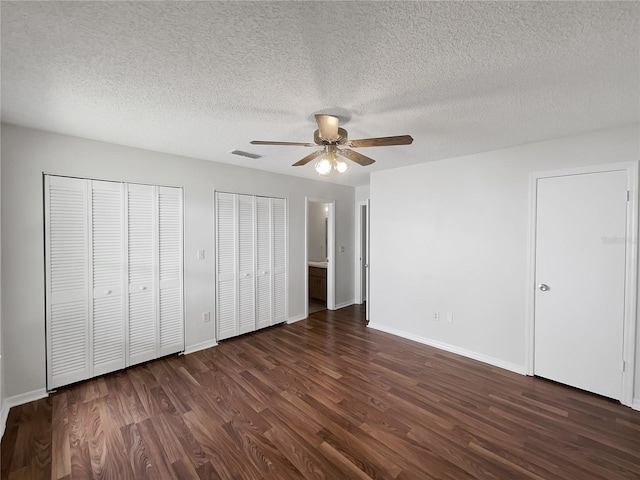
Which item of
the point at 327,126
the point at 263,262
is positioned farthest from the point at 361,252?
the point at 327,126

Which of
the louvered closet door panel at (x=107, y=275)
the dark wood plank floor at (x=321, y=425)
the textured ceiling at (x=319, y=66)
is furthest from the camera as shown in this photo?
the louvered closet door panel at (x=107, y=275)

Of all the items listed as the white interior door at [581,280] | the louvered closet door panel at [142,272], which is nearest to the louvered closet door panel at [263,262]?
the louvered closet door panel at [142,272]

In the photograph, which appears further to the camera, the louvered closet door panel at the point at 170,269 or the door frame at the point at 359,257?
the door frame at the point at 359,257

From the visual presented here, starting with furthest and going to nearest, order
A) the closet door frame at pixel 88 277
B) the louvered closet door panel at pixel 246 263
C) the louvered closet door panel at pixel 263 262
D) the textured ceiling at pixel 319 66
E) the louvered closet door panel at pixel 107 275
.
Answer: the louvered closet door panel at pixel 263 262 < the louvered closet door panel at pixel 246 263 < the louvered closet door panel at pixel 107 275 < the closet door frame at pixel 88 277 < the textured ceiling at pixel 319 66

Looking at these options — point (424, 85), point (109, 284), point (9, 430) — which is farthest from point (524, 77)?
point (9, 430)

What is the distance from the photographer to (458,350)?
3381 mm

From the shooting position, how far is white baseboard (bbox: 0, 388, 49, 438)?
7.06ft

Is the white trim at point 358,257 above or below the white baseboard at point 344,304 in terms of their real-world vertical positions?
above

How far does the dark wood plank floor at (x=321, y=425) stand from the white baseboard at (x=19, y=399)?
0.26 ft

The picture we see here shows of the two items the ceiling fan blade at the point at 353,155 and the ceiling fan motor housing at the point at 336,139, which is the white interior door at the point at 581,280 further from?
the ceiling fan motor housing at the point at 336,139

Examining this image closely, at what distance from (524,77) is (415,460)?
2493 mm

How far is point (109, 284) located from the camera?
9.25 ft

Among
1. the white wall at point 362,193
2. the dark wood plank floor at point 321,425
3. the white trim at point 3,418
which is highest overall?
the white wall at point 362,193

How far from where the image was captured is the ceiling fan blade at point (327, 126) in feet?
5.85
